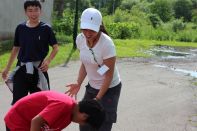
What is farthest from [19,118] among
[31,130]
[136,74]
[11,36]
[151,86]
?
[11,36]

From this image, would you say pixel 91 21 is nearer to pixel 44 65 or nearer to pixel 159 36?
pixel 44 65

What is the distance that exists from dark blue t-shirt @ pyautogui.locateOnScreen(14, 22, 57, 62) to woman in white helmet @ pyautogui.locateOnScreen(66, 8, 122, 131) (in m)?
0.91

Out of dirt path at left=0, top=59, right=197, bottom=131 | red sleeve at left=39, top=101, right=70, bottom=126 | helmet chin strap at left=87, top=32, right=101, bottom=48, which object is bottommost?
dirt path at left=0, top=59, right=197, bottom=131

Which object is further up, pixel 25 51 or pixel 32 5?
pixel 32 5

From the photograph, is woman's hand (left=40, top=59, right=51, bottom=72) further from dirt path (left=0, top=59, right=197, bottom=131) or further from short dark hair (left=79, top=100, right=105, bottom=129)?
short dark hair (left=79, top=100, right=105, bottom=129)

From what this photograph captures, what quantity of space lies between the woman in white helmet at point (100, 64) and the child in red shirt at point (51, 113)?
2.78 feet

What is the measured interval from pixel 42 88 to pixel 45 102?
1884 millimetres

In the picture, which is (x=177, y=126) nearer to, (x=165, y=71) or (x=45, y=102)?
(x=45, y=102)

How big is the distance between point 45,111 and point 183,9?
72.0m

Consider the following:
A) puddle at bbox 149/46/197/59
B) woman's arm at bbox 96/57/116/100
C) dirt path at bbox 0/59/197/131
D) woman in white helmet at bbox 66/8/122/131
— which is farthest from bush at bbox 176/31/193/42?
woman's arm at bbox 96/57/116/100

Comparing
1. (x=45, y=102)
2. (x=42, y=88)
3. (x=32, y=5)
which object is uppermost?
(x=32, y=5)

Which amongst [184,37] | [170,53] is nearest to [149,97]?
[170,53]

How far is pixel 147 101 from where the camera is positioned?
904cm

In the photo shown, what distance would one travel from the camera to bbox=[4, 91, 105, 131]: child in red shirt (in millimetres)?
3064
